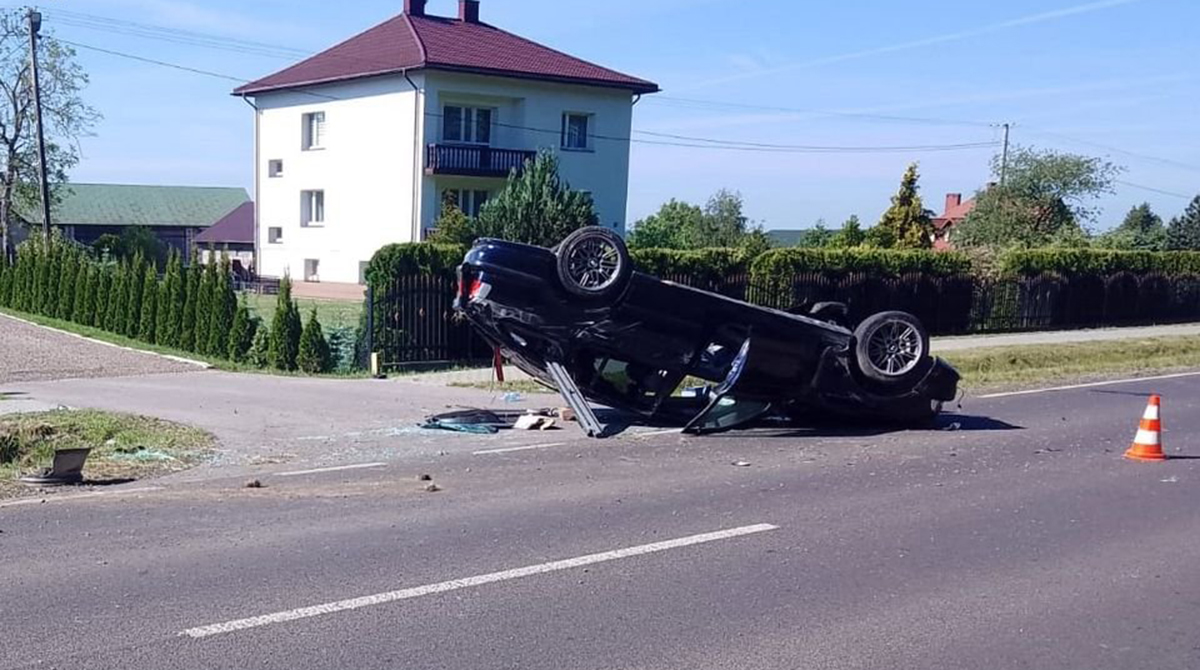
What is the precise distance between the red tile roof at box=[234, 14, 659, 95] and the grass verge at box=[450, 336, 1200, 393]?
20.9m

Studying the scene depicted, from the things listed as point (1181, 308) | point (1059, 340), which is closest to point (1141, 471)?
point (1059, 340)

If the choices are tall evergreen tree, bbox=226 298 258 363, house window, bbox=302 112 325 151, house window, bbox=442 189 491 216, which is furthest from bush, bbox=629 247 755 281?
house window, bbox=302 112 325 151

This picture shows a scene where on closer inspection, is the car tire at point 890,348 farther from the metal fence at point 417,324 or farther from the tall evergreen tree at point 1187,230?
the tall evergreen tree at point 1187,230

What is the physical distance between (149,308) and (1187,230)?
2955 inches

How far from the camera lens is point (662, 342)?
12078mm

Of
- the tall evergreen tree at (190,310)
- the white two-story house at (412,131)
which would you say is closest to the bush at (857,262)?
the tall evergreen tree at (190,310)

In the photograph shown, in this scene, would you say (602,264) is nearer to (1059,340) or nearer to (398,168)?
(1059,340)

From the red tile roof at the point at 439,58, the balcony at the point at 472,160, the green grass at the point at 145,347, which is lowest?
the green grass at the point at 145,347

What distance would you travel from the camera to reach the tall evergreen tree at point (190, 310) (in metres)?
20.0

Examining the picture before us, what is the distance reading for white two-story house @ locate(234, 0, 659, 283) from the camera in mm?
39094

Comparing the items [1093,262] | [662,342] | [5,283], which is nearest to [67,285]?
[5,283]

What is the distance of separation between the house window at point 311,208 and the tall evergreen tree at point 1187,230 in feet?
163

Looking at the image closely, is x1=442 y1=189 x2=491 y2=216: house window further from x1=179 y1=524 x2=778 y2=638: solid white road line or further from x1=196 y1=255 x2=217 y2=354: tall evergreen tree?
x1=179 y1=524 x2=778 y2=638: solid white road line

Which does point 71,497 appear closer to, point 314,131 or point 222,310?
point 222,310
